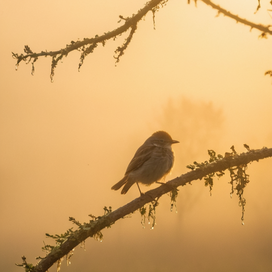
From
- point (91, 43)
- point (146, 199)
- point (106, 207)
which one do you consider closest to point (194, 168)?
point (146, 199)

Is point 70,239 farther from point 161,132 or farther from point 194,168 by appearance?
point 161,132

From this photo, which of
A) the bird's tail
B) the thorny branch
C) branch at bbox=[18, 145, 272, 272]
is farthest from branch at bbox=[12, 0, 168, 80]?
the bird's tail

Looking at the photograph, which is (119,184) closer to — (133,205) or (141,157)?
(141,157)

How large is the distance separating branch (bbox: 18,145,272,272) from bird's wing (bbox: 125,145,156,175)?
2636 mm

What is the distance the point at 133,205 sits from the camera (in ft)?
13.3

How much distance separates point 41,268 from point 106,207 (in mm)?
963

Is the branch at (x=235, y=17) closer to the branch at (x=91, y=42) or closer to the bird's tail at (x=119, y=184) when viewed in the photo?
the branch at (x=91, y=42)

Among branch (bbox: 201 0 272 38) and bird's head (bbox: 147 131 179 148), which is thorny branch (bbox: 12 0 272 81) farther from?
bird's head (bbox: 147 131 179 148)

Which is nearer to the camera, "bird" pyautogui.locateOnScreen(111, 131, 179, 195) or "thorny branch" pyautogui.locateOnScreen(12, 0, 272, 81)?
"thorny branch" pyautogui.locateOnScreen(12, 0, 272, 81)

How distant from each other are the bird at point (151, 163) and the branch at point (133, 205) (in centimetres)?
250

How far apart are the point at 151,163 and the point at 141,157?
284mm

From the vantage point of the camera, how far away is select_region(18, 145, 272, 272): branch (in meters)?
3.78

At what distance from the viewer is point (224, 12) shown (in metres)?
3.99

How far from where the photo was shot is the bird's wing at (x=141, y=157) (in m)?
7.18
